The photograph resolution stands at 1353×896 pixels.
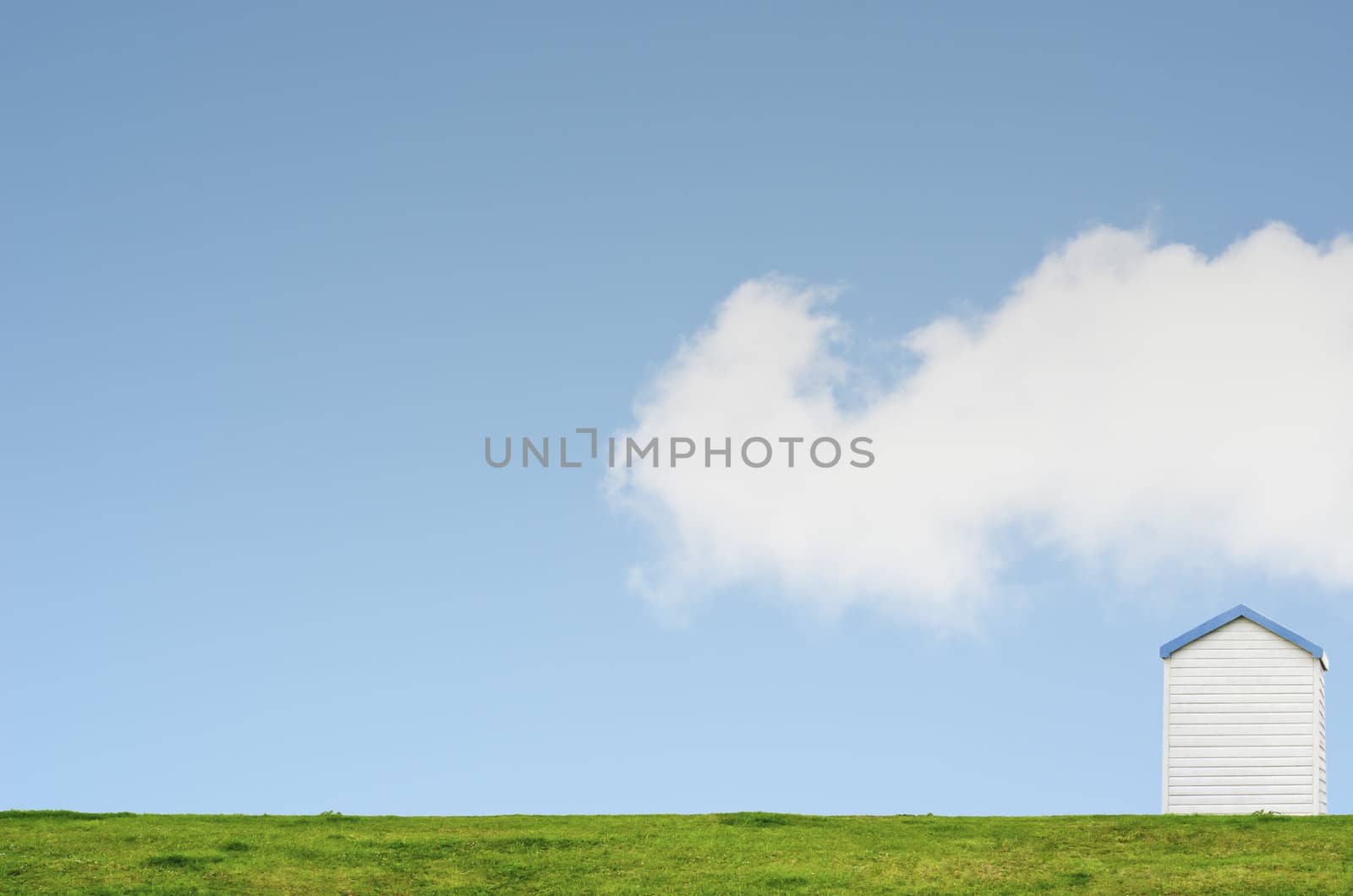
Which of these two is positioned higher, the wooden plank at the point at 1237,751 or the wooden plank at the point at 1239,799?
the wooden plank at the point at 1237,751

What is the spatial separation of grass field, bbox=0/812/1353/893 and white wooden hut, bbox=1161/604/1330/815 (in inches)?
124

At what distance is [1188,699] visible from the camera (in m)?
35.4

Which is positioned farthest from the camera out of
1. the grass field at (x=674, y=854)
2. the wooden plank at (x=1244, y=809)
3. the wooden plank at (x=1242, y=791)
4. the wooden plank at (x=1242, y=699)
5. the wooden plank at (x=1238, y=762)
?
the wooden plank at (x=1242, y=699)

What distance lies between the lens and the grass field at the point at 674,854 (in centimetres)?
2642

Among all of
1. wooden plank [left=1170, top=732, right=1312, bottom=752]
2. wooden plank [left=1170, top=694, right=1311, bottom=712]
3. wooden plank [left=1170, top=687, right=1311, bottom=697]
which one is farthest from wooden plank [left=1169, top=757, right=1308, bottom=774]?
wooden plank [left=1170, top=687, right=1311, bottom=697]

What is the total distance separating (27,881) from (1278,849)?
2299cm

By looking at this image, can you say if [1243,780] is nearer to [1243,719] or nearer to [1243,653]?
[1243,719]

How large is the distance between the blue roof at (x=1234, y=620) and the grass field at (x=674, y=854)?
15.9ft

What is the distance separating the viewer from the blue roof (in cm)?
3512

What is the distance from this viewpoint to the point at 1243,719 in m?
35.2

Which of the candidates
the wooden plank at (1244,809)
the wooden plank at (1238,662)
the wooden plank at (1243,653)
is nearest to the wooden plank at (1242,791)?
the wooden plank at (1244,809)

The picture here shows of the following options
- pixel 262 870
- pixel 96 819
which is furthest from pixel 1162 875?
pixel 96 819

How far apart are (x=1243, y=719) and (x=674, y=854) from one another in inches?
587

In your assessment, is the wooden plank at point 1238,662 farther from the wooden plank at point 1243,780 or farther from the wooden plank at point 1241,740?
the wooden plank at point 1243,780
